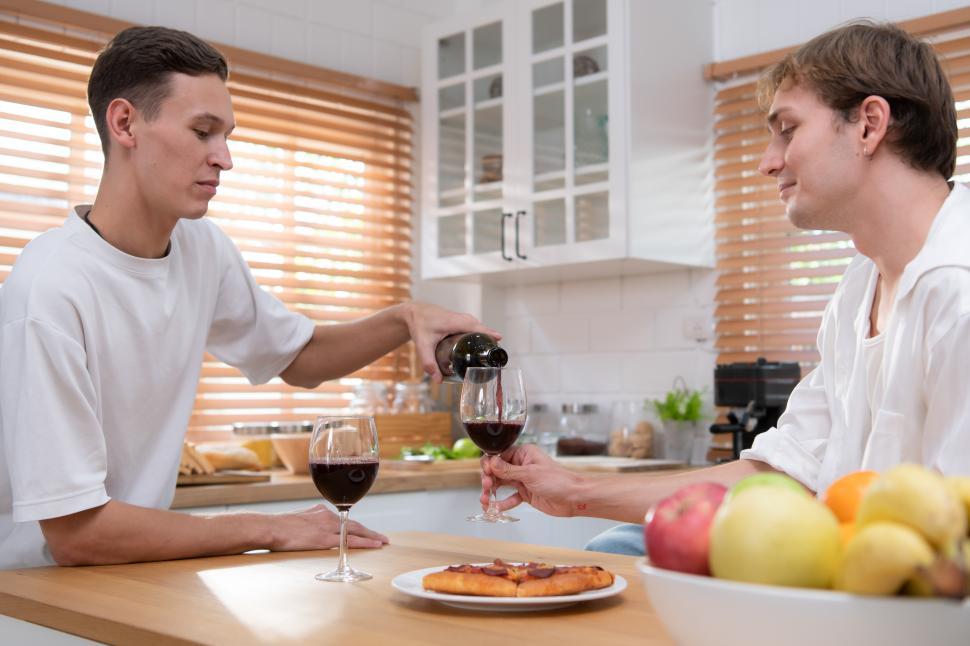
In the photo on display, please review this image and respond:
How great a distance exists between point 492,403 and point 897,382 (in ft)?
1.95

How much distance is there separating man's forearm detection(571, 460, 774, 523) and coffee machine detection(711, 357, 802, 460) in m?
1.69

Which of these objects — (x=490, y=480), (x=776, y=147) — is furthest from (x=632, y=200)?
(x=490, y=480)

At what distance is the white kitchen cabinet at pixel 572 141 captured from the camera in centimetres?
382

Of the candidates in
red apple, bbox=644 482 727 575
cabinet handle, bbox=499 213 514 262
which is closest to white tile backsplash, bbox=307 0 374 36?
cabinet handle, bbox=499 213 514 262

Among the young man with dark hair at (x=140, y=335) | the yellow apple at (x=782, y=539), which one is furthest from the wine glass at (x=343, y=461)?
the yellow apple at (x=782, y=539)

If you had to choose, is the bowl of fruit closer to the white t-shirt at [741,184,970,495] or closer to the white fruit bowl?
the white fruit bowl

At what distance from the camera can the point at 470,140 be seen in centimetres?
434

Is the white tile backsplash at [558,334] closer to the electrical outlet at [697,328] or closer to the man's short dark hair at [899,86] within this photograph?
the electrical outlet at [697,328]

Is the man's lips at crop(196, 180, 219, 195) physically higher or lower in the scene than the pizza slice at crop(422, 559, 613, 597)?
higher

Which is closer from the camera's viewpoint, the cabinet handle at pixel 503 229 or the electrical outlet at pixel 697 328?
the electrical outlet at pixel 697 328

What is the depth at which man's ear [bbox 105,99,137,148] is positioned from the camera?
199 centimetres

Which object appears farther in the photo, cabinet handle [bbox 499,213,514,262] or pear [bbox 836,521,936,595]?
cabinet handle [bbox 499,213,514,262]

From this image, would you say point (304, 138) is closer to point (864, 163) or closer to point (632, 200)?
point (632, 200)

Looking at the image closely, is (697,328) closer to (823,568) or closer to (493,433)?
(493,433)
